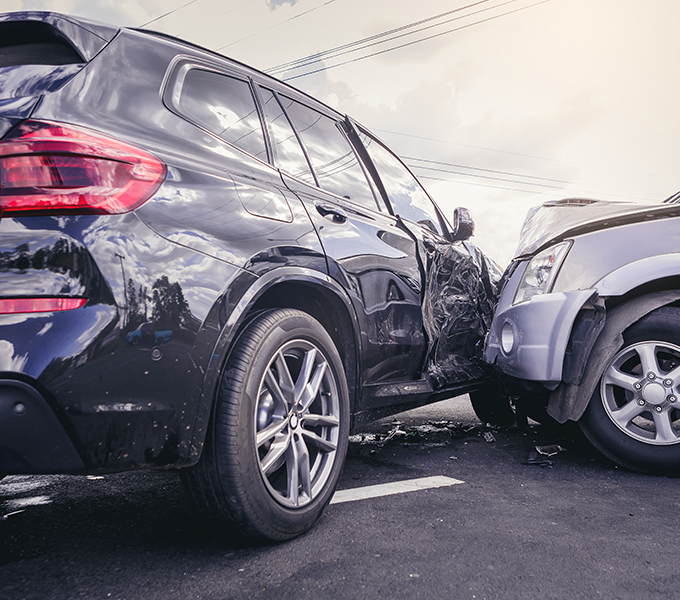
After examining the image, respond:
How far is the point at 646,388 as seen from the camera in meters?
2.96

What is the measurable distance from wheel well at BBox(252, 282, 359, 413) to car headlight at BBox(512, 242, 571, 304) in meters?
1.24

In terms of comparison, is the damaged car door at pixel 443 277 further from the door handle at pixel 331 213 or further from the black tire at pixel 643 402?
the black tire at pixel 643 402

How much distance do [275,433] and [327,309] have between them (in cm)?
65

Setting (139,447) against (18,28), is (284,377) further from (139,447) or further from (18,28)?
(18,28)

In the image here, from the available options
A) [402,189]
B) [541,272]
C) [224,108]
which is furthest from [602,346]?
[224,108]

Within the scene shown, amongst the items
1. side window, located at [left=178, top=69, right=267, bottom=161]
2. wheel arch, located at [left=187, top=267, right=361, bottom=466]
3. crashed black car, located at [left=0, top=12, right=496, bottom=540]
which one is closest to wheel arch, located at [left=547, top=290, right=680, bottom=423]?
crashed black car, located at [left=0, top=12, right=496, bottom=540]

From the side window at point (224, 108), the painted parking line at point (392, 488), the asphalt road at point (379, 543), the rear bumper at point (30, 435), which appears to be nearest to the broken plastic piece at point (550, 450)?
the asphalt road at point (379, 543)

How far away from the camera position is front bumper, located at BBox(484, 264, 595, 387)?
9.72ft

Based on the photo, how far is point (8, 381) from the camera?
1398 mm

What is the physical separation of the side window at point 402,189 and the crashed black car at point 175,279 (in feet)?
2.48

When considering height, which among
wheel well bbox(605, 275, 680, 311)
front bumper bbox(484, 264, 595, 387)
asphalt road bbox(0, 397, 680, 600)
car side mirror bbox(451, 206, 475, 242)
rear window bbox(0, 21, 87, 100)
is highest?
rear window bbox(0, 21, 87, 100)

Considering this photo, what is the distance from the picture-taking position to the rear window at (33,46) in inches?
70.5

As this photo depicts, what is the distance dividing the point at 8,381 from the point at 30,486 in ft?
5.97

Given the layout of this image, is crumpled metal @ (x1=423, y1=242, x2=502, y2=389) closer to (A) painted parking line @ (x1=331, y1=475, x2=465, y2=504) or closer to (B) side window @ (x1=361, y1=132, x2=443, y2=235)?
(B) side window @ (x1=361, y1=132, x2=443, y2=235)
